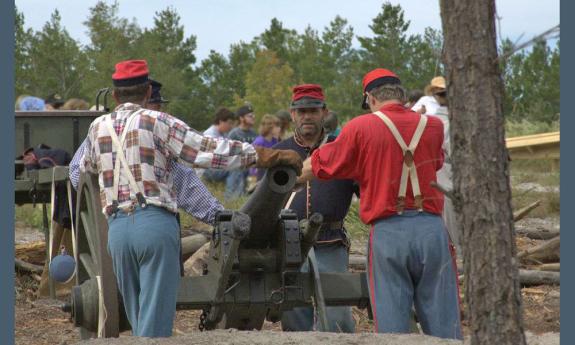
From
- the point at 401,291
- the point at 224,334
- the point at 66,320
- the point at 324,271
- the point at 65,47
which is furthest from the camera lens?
the point at 65,47

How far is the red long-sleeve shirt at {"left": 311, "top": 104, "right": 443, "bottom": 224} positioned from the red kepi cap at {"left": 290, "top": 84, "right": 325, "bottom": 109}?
1.25 m

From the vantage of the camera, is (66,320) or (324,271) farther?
(66,320)

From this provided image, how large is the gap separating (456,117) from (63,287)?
701cm

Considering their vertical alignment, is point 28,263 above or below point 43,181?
below

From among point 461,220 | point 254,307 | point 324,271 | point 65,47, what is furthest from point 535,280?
point 65,47

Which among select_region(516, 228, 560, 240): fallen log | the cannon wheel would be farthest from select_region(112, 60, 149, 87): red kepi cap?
select_region(516, 228, 560, 240): fallen log

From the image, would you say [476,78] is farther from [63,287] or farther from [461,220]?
[63,287]

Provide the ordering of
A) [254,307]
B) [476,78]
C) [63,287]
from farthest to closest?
[63,287]
[254,307]
[476,78]

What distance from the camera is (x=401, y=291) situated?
20.2ft

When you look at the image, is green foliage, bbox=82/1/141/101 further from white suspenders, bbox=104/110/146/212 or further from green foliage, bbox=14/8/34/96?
white suspenders, bbox=104/110/146/212

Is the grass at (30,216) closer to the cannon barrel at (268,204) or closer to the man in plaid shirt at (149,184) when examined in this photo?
the cannon barrel at (268,204)

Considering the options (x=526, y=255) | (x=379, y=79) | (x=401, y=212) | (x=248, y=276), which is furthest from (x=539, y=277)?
(x=401, y=212)

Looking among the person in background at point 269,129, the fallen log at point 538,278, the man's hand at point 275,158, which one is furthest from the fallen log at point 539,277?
the person in background at point 269,129

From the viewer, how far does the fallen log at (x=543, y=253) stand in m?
10.6
